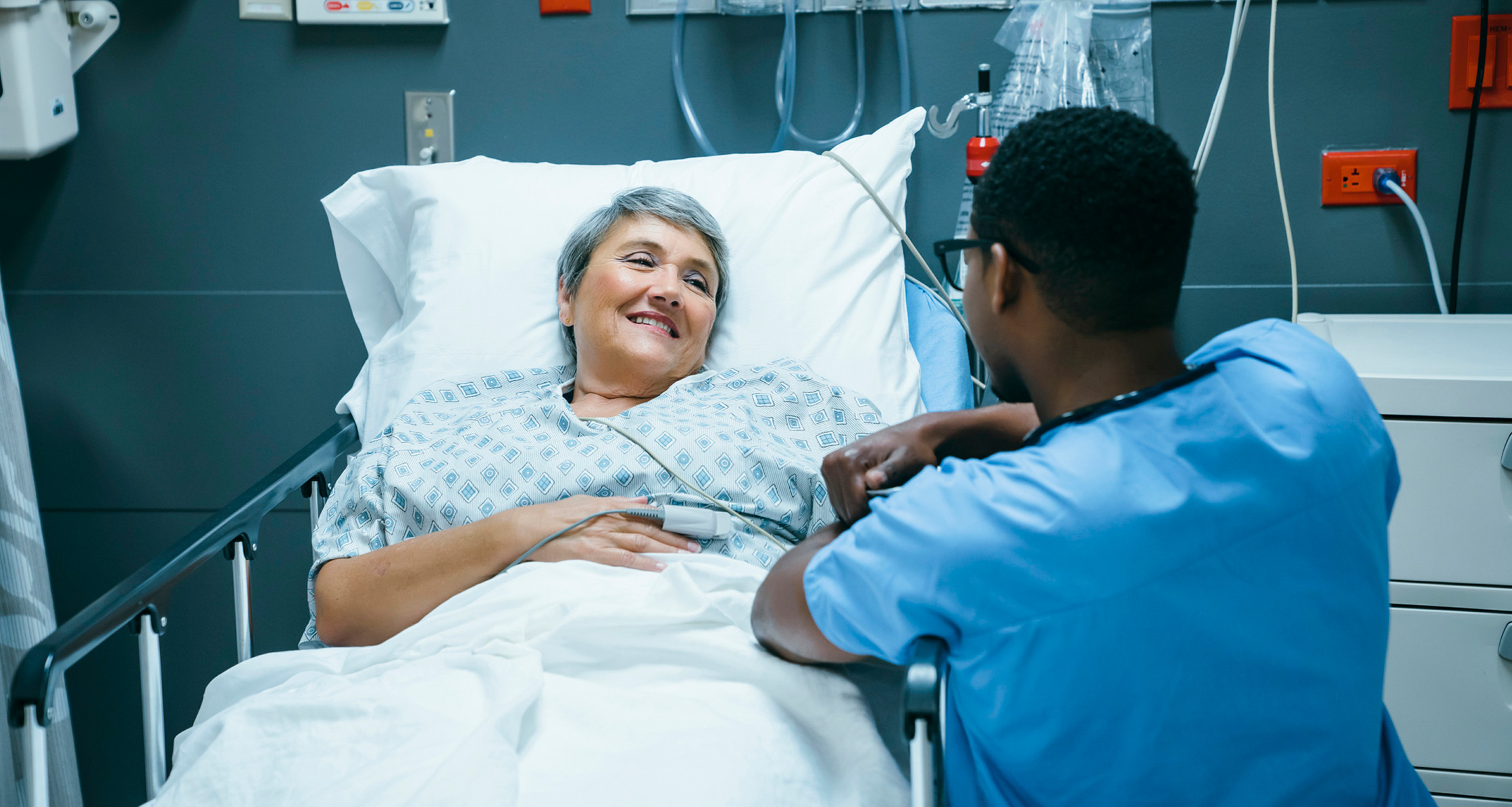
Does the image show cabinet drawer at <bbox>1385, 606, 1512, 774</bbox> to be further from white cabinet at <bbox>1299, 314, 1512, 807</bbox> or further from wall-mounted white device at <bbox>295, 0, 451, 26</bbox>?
wall-mounted white device at <bbox>295, 0, 451, 26</bbox>

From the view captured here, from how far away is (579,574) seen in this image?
1.20 metres

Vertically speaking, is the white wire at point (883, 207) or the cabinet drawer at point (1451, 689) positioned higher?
the white wire at point (883, 207)

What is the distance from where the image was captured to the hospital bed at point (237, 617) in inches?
33.9

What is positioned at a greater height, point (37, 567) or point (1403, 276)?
point (1403, 276)

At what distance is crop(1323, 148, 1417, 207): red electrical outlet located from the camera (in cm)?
188

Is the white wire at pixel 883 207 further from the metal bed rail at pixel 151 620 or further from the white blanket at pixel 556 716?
the metal bed rail at pixel 151 620

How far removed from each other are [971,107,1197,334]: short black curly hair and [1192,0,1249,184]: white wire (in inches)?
43.1

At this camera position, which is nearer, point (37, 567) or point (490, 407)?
point (490, 407)

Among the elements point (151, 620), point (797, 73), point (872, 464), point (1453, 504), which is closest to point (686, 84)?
Answer: point (797, 73)

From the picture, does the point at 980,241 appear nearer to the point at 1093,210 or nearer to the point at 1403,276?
the point at 1093,210

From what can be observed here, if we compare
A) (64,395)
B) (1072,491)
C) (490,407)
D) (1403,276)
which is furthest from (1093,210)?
(64,395)

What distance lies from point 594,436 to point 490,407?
7.7 inches

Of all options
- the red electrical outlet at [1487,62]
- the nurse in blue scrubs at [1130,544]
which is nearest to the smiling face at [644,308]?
the nurse in blue scrubs at [1130,544]

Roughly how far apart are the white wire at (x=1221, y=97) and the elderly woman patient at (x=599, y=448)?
2.66 feet
